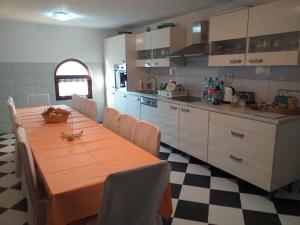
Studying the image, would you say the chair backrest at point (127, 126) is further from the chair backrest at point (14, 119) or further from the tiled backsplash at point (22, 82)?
the tiled backsplash at point (22, 82)

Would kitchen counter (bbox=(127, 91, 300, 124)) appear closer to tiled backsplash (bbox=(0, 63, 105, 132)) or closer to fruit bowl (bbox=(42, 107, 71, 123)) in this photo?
fruit bowl (bbox=(42, 107, 71, 123))

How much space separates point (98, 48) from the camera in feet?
16.4

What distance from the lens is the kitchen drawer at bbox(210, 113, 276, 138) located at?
6.75 feet

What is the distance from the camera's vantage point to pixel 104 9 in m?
3.23

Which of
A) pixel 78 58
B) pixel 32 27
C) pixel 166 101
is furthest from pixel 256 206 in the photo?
pixel 32 27

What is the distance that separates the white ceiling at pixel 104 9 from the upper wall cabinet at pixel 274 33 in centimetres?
79

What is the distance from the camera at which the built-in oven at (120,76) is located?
4332 millimetres

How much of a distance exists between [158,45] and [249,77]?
1553mm

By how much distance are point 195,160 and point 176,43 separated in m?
1.76

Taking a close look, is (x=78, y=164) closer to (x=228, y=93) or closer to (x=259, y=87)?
(x=228, y=93)

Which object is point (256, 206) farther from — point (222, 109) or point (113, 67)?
point (113, 67)

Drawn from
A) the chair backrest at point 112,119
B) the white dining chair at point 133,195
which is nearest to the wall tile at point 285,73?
the chair backrest at point 112,119

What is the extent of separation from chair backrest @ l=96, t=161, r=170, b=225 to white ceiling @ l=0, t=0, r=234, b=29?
7.93 ft

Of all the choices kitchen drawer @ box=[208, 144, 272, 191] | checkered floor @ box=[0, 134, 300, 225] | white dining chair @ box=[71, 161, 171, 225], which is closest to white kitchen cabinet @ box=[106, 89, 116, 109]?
checkered floor @ box=[0, 134, 300, 225]
